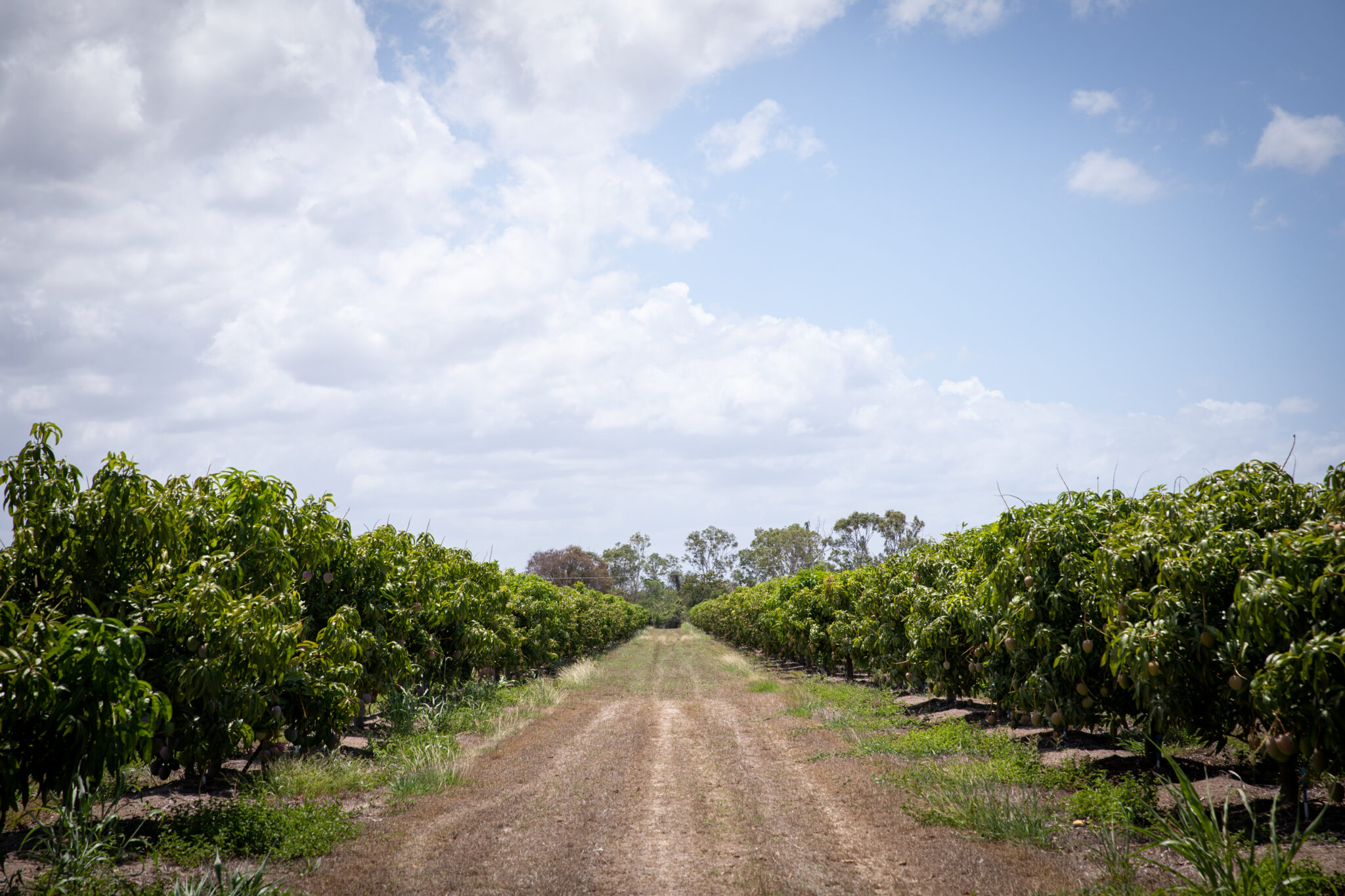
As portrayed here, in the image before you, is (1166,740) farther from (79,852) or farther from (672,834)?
(79,852)

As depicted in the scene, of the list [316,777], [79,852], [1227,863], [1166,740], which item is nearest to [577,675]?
[316,777]

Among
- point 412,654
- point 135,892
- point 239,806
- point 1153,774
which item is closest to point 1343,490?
point 1153,774

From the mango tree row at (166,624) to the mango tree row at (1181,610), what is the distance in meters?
8.89

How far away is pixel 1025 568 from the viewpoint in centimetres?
995

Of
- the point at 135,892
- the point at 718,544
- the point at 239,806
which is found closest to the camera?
the point at 135,892

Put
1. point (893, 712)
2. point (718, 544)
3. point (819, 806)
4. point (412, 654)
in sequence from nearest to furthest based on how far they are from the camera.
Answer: point (819, 806), point (412, 654), point (893, 712), point (718, 544)

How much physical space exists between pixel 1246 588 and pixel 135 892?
372 inches

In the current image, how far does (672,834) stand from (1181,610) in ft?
19.1

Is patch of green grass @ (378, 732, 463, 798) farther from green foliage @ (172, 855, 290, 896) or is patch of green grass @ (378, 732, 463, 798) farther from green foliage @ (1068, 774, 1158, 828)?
green foliage @ (1068, 774, 1158, 828)

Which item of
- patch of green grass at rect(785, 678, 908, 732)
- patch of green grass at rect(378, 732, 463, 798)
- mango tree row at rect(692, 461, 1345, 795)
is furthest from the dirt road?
mango tree row at rect(692, 461, 1345, 795)

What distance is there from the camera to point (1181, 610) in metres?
7.02

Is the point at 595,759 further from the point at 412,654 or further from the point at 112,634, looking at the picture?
the point at 112,634

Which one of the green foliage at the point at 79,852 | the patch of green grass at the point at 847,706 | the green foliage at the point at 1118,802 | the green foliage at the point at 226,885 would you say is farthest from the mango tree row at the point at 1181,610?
the green foliage at the point at 79,852

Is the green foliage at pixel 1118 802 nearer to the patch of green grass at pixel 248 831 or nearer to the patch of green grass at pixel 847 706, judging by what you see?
the patch of green grass at pixel 847 706
